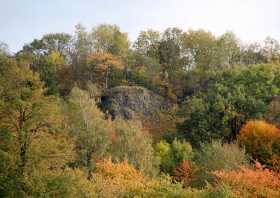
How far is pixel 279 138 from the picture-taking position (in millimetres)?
40656

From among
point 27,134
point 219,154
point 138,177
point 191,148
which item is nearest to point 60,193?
point 27,134

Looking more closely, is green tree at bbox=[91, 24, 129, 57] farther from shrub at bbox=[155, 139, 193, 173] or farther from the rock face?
shrub at bbox=[155, 139, 193, 173]

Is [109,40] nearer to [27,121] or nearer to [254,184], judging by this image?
[27,121]

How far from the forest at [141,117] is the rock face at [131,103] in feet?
0.51

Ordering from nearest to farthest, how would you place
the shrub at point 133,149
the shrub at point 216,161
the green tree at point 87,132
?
the shrub at point 216,161, the green tree at point 87,132, the shrub at point 133,149

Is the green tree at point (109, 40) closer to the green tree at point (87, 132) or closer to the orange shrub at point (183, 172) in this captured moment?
the green tree at point (87, 132)

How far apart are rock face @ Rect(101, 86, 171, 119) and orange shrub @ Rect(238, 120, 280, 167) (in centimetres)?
1682

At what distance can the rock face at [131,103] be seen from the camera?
182ft

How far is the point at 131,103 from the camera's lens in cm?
5672

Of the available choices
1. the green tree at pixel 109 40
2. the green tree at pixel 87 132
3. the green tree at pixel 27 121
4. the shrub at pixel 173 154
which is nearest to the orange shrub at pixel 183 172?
the shrub at pixel 173 154

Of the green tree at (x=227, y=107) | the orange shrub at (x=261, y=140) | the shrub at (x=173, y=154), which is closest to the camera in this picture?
the orange shrub at (x=261, y=140)

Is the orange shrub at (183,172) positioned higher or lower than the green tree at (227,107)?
lower

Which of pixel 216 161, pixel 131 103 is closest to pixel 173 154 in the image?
pixel 216 161

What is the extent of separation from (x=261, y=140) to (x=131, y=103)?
20.3 m
